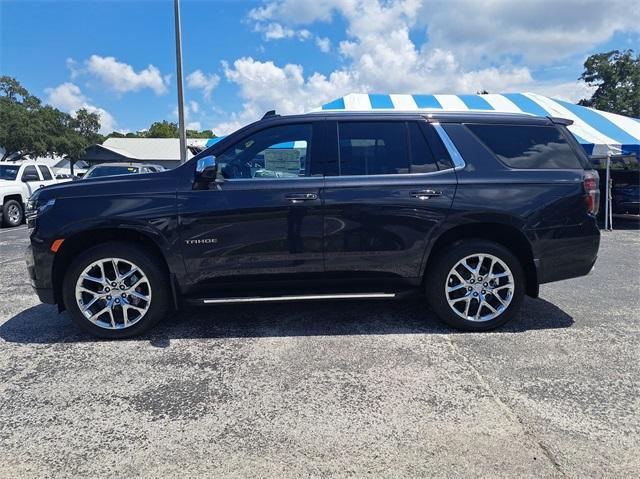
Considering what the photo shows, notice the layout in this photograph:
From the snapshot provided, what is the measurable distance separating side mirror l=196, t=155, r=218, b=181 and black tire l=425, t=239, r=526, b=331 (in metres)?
2.07

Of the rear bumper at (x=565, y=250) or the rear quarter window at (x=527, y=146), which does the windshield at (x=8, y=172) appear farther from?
the rear bumper at (x=565, y=250)

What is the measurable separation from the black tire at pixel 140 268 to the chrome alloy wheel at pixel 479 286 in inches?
99.0

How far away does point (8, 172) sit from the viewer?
12844mm

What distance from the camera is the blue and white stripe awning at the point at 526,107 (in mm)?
11820

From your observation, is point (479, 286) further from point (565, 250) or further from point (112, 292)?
point (112, 292)

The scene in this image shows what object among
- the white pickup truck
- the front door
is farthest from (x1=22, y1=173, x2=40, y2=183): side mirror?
the front door

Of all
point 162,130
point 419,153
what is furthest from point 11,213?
point 162,130

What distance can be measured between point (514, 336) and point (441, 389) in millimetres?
1283

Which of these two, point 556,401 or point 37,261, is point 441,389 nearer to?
point 556,401

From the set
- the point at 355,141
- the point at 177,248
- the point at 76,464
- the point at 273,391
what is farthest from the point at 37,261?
the point at 355,141

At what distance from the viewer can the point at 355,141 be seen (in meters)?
3.90

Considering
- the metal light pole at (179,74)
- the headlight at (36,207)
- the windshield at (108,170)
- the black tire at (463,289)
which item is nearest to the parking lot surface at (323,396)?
the black tire at (463,289)

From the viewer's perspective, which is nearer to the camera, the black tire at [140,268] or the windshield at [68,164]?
the black tire at [140,268]

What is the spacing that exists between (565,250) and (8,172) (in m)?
14.5
